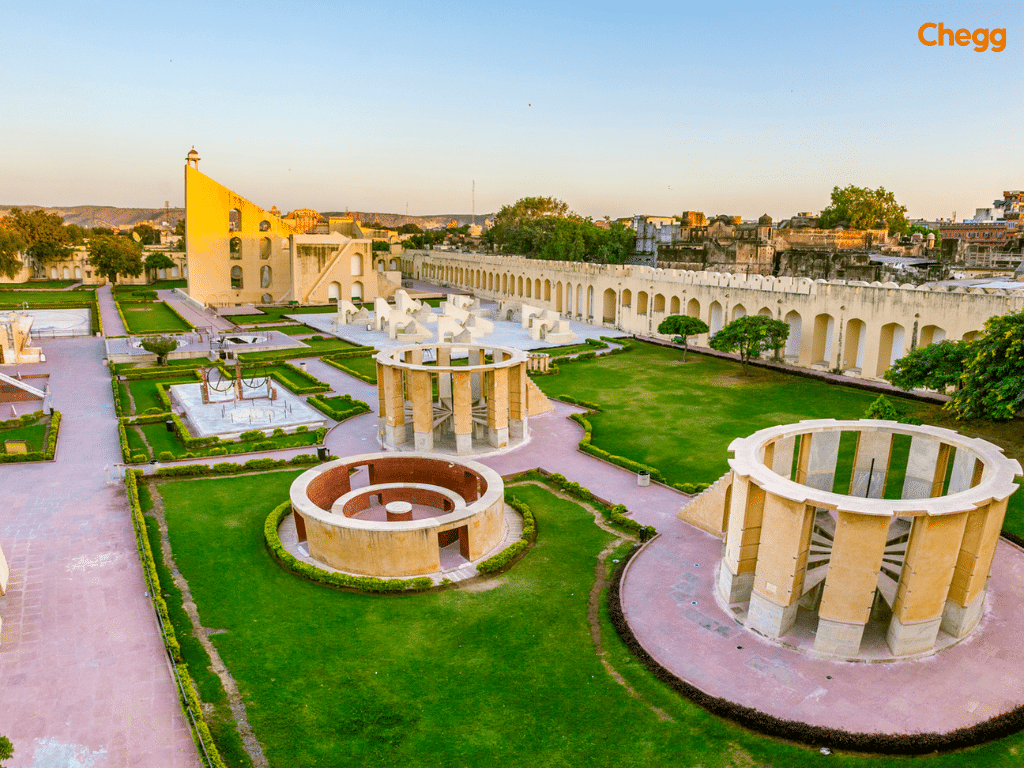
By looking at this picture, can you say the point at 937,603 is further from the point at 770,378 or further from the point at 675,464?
the point at 770,378

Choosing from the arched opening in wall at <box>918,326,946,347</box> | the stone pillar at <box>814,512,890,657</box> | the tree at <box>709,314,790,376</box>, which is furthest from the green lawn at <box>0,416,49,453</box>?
the arched opening in wall at <box>918,326,946,347</box>

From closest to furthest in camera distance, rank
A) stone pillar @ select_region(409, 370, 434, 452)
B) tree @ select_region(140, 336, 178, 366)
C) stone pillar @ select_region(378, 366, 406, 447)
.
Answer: stone pillar @ select_region(409, 370, 434, 452), stone pillar @ select_region(378, 366, 406, 447), tree @ select_region(140, 336, 178, 366)

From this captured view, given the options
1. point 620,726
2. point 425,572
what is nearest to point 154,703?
point 425,572

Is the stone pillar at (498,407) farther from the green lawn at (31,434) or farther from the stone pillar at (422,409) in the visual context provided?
the green lawn at (31,434)

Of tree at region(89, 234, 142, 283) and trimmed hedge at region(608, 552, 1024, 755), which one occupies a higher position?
tree at region(89, 234, 142, 283)

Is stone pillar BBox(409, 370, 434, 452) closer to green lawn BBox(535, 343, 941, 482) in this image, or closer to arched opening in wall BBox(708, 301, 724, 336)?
green lawn BBox(535, 343, 941, 482)

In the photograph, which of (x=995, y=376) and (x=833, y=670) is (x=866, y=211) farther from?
(x=833, y=670)

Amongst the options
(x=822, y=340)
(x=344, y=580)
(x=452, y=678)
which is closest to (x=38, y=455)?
(x=344, y=580)
